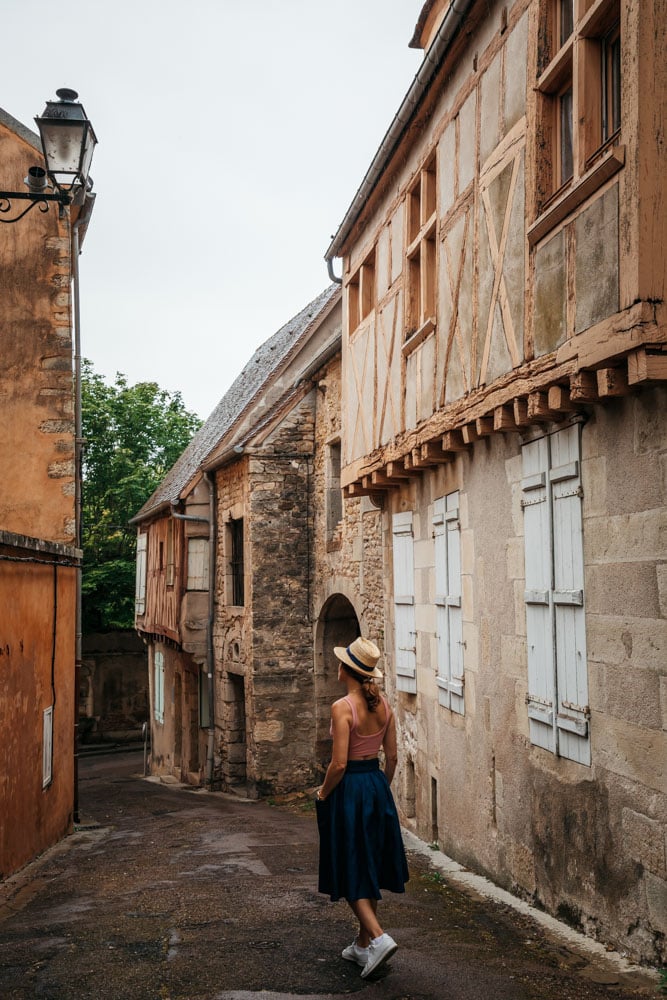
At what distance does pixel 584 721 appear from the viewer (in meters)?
4.99

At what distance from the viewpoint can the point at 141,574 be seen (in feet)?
73.2

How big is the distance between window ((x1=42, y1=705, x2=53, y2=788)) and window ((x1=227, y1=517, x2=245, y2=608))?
6605 millimetres

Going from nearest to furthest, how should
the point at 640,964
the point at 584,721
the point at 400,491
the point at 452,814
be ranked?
the point at 640,964
the point at 584,721
the point at 452,814
the point at 400,491

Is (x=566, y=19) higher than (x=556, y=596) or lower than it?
higher

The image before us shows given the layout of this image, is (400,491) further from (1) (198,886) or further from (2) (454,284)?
(1) (198,886)

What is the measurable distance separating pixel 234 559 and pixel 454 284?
9761mm

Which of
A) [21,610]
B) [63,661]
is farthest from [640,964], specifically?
[63,661]

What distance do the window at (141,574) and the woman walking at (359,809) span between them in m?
17.4

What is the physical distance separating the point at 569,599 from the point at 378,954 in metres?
2.03

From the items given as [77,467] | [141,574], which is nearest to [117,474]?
[141,574]

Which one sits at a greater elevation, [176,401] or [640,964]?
[176,401]

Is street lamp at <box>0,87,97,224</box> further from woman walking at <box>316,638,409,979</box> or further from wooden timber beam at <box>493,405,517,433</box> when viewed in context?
woman walking at <box>316,638,409,979</box>

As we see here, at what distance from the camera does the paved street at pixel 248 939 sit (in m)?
4.15

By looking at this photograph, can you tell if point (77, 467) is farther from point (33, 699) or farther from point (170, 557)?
point (170, 557)
